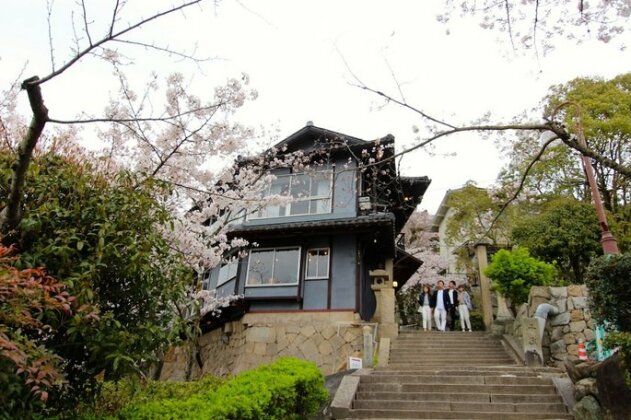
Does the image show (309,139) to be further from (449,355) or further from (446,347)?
(449,355)

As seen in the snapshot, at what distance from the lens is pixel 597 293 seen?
6227 millimetres

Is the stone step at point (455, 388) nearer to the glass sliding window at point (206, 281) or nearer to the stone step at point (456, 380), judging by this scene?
the stone step at point (456, 380)

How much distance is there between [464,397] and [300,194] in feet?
31.3

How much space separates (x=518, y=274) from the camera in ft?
39.8

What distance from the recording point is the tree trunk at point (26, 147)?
3221 mm

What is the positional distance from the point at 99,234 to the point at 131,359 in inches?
45.4

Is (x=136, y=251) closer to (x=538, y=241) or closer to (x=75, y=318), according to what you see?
(x=75, y=318)

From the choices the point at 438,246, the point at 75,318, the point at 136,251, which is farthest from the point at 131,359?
the point at 438,246

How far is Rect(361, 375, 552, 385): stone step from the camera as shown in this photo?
25.2 feet

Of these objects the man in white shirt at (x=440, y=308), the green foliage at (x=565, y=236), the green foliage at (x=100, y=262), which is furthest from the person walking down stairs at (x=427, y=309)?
the green foliage at (x=100, y=262)

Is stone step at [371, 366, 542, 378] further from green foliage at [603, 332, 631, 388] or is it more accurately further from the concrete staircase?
green foliage at [603, 332, 631, 388]

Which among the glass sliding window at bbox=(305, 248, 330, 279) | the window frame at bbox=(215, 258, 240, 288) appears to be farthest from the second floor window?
the window frame at bbox=(215, 258, 240, 288)

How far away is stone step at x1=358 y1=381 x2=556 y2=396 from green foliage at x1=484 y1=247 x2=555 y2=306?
5.15 metres

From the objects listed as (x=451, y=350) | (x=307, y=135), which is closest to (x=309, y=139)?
(x=307, y=135)
